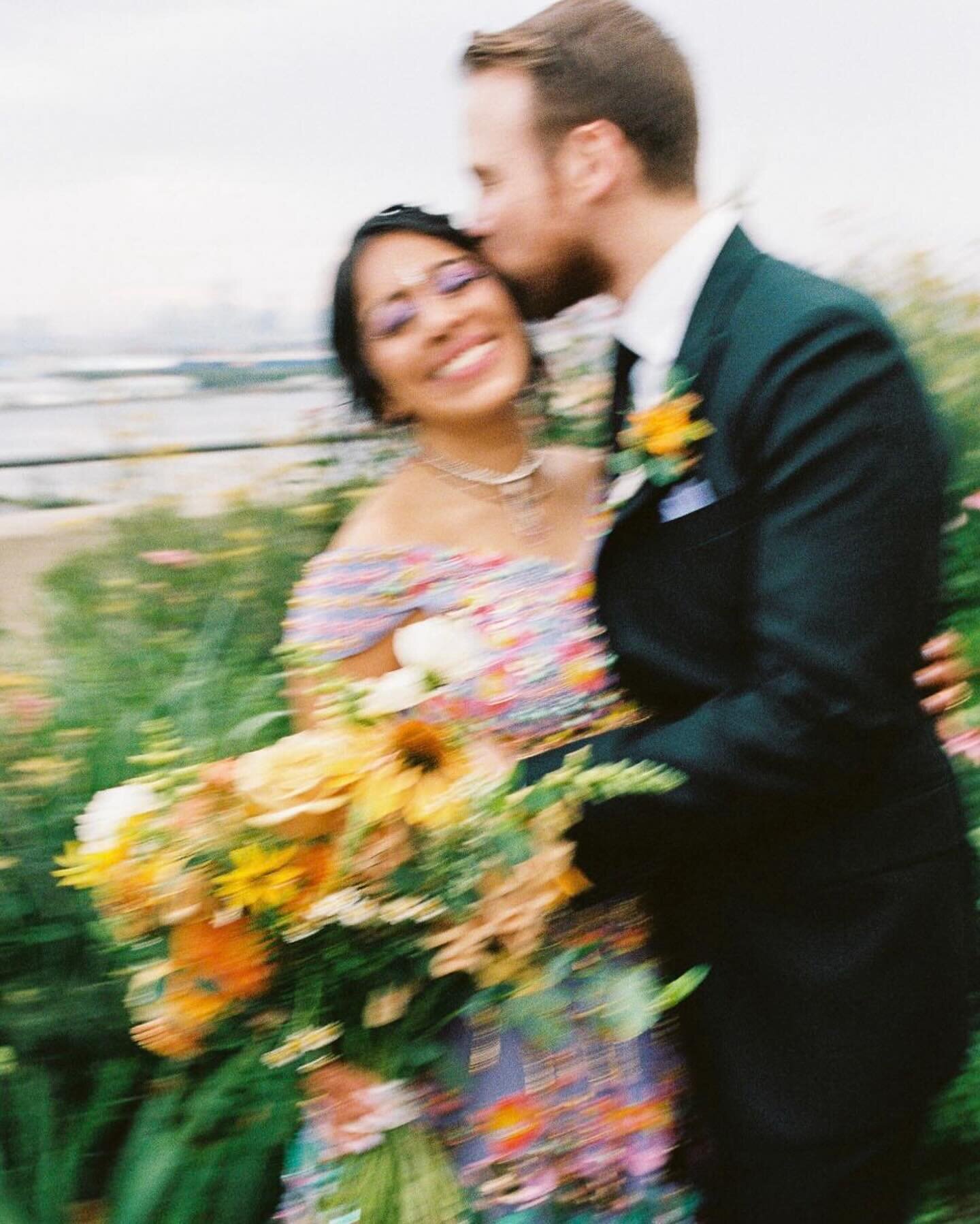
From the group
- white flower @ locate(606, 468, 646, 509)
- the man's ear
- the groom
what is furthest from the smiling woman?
white flower @ locate(606, 468, 646, 509)

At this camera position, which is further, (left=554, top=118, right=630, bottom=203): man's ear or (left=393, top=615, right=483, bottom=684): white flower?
(left=554, top=118, right=630, bottom=203): man's ear

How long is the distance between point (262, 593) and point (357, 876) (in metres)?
1.71

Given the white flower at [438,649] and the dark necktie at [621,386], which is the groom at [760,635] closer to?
the dark necktie at [621,386]

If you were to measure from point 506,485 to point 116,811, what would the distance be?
91 centimetres

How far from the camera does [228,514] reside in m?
2.94

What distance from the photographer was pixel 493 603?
5.61 feet

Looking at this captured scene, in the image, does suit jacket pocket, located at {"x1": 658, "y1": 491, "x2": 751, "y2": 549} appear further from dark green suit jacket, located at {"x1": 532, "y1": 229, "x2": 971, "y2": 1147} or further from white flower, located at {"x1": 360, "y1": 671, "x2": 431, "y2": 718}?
white flower, located at {"x1": 360, "y1": 671, "x2": 431, "y2": 718}

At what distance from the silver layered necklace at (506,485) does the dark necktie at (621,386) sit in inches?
9.9

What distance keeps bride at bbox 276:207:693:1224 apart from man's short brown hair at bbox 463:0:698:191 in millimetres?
272

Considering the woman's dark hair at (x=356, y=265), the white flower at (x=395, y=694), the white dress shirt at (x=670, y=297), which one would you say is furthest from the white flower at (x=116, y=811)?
the woman's dark hair at (x=356, y=265)

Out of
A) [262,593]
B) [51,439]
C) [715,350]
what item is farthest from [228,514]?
[715,350]

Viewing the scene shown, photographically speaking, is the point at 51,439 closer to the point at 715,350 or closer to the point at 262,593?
the point at 262,593

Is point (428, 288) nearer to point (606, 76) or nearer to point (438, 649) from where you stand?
point (606, 76)

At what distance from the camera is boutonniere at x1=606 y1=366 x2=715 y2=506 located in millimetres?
1351
